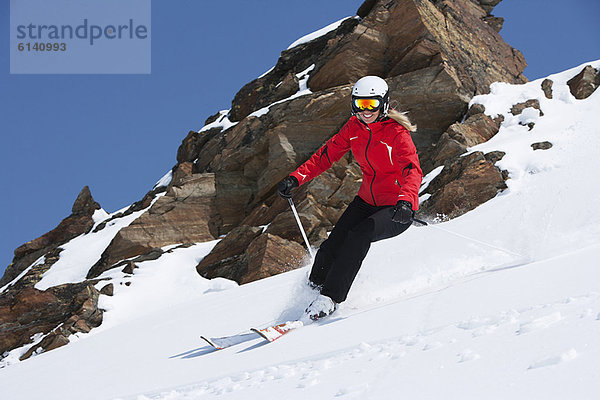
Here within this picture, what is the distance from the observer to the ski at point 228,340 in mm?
4453

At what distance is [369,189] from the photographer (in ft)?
17.6

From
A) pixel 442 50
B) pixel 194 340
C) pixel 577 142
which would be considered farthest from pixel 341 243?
pixel 442 50

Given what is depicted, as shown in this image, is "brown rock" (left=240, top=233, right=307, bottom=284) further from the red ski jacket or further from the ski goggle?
the ski goggle

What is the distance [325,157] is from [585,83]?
54.3 ft

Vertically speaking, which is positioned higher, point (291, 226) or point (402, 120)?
point (402, 120)

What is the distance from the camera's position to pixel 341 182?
16953 mm

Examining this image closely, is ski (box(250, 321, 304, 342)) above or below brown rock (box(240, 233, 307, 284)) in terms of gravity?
above

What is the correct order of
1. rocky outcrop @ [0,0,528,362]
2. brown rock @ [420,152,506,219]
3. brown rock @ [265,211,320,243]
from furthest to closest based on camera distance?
brown rock @ [265,211,320,243]
rocky outcrop @ [0,0,528,362]
brown rock @ [420,152,506,219]

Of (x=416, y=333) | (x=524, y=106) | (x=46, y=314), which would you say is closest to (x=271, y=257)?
(x=46, y=314)

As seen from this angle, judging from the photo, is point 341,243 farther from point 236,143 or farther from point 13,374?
point 236,143

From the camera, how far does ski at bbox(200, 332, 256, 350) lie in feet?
14.6

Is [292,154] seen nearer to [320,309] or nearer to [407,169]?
[407,169]

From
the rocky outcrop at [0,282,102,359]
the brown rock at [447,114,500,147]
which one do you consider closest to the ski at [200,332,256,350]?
the rocky outcrop at [0,282,102,359]

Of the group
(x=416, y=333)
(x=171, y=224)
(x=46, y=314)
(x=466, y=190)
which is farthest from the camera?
(x=171, y=224)
